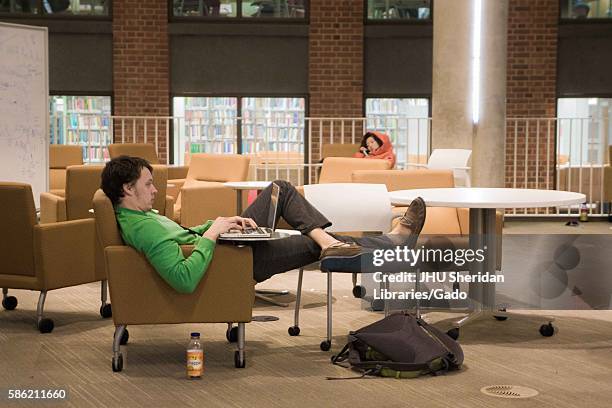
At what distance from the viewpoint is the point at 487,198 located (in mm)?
5859

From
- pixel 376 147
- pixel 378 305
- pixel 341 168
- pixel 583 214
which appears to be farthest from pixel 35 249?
pixel 583 214

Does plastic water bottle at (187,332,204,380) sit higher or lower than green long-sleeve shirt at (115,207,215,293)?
lower

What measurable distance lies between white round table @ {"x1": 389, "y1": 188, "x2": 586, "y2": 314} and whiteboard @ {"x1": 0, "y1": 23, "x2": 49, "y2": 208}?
3422mm

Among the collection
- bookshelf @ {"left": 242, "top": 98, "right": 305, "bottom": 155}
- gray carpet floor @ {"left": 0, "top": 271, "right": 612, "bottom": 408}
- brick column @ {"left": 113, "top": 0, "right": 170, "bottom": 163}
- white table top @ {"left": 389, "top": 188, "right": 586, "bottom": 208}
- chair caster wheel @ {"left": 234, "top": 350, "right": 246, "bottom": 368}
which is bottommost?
gray carpet floor @ {"left": 0, "top": 271, "right": 612, "bottom": 408}

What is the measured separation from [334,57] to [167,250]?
10.2 m

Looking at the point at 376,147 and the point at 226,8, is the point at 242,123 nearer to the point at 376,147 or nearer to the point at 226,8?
the point at 226,8

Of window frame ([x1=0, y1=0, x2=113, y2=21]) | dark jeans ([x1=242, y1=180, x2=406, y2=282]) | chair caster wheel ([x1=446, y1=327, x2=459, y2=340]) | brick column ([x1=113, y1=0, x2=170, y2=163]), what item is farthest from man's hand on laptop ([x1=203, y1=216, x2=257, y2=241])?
window frame ([x1=0, y1=0, x2=113, y2=21])

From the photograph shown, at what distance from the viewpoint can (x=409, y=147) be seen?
13.5 metres

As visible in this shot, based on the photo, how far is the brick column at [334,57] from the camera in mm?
14688

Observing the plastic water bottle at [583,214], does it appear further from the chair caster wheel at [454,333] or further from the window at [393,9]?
the chair caster wheel at [454,333]

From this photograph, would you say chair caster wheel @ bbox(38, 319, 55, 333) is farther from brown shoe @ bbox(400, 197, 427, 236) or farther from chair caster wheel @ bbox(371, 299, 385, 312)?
brown shoe @ bbox(400, 197, 427, 236)

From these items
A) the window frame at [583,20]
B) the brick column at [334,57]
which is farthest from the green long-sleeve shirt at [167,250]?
the window frame at [583,20]

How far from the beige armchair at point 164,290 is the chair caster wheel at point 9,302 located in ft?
6.21

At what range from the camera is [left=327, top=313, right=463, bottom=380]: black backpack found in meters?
4.90
